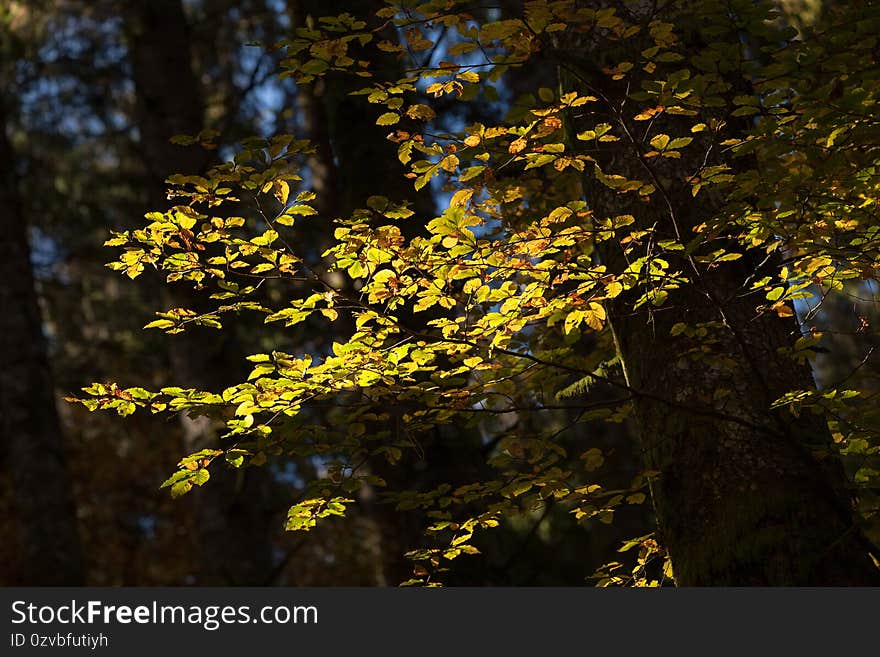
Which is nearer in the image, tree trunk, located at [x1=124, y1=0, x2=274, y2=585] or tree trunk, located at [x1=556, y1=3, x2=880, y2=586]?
tree trunk, located at [x1=556, y1=3, x2=880, y2=586]

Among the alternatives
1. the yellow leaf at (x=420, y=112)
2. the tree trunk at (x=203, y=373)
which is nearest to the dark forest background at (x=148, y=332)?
the tree trunk at (x=203, y=373)

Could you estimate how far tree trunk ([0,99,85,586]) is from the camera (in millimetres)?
8141

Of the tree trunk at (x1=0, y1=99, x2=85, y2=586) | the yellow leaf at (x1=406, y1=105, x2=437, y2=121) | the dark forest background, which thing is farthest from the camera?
the tree trunk at (x1=0, y1=99, x2=85, y2=586)

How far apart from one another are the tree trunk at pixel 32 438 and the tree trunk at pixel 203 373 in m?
1.66

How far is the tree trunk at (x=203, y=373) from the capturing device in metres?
7.25

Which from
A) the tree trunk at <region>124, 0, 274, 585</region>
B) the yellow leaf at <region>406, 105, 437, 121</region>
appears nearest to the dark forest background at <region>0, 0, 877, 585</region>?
the tree trunk at <region>124, 0, 274, 585</region>

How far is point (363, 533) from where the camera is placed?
1716 centimetres

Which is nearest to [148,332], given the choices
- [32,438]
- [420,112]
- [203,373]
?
[32,438]

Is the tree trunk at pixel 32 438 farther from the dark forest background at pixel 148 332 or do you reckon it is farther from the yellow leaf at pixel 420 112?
the yellow leaf at pixel 420 112

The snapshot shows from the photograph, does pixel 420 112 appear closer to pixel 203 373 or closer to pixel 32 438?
pixel 203 373

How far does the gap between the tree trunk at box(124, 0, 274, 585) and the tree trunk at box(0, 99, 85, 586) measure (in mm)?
1656

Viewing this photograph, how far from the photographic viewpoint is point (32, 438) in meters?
8.50

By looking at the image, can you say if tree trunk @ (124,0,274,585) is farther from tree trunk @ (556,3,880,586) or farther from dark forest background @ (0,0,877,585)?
tree trunk @ (556,3,880,586)

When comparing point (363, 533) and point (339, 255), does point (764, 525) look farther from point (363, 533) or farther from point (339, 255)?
point (363, 533)
